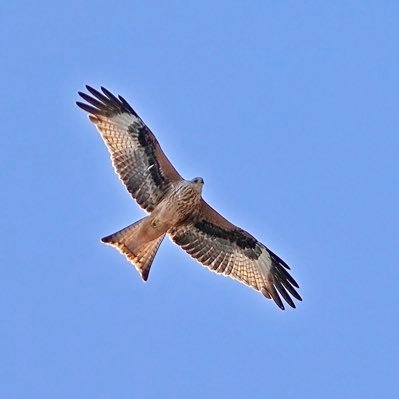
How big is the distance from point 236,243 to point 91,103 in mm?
2985

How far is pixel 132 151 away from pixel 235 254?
7.23ft

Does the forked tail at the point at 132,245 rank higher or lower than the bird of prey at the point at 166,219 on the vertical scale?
lower

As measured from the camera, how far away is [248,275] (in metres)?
16.6

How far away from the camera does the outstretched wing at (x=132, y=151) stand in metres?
15.9

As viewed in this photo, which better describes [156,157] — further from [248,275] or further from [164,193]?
[248,275]

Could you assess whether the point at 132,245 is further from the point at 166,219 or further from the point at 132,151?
the point at 132,151

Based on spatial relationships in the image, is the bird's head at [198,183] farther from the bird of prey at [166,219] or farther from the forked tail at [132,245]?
the forked tail at [132,245]

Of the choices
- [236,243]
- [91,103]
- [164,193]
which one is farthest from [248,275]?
[91,103]

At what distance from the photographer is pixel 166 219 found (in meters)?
15.6

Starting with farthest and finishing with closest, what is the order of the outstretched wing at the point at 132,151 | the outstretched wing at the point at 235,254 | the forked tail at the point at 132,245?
1. the outstretched wing at the point at 235,254
2. the outstretched wing at the point at 132,151
3. the forked tail at the point at 132,245

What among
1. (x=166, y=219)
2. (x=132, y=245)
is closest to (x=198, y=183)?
(x=166, y=219)

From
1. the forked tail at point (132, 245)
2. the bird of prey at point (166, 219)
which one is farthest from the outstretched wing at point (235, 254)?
the forked tail at point (132, 245)

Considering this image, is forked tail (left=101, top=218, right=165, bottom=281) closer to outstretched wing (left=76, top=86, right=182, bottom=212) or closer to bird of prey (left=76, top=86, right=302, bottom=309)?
bird of prey (left=76, top=86, right=302, bottom=309)

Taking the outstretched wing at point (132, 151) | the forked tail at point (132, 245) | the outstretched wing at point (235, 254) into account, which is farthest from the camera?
the outstretched wing at point (235, 254)
